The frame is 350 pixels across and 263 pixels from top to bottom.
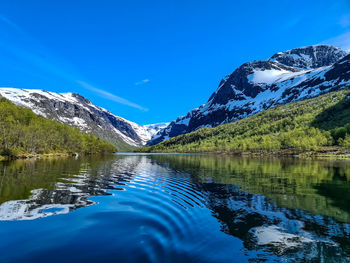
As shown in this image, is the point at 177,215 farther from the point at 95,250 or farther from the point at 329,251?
the point at 329,251

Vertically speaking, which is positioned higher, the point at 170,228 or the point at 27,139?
the point at 27,139

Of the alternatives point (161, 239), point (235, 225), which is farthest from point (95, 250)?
point (235, 225)

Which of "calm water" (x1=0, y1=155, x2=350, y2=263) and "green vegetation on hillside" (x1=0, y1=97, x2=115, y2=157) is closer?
"calm water" (x1=0, y1=155, x2=350, y2=263)

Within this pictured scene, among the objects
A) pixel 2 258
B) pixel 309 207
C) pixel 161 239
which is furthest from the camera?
pixel 309 207

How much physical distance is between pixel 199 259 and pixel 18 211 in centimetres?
1492

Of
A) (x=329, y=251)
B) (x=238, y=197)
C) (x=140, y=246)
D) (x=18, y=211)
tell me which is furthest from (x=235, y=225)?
(x=18, y=211)

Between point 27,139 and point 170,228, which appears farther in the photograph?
point 27,139

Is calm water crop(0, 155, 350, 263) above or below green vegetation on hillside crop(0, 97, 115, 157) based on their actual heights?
below

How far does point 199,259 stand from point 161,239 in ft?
9.24

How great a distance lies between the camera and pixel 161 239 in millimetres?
11523

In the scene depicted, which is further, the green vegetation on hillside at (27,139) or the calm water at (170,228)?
the green vegetation on hillside at (27,139)

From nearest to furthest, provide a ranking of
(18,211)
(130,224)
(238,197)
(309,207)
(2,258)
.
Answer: (2,258) → (130,224) → (18,211) → (309,207) → (238,197)

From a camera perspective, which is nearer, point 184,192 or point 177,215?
point 177,215

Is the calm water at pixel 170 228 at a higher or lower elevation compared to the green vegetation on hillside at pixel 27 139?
lower
